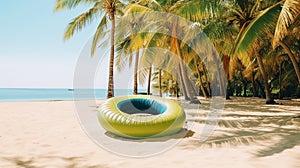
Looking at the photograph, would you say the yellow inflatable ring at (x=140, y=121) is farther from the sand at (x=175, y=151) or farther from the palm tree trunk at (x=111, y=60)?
the palm tree trunk at (x=111, y=60)

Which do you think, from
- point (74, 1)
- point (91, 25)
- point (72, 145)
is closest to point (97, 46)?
point (91, 25)

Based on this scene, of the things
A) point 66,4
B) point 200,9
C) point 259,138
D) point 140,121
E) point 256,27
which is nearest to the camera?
point 259,138

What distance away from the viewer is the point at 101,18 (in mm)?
16281

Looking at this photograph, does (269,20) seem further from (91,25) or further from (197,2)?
(91,25)

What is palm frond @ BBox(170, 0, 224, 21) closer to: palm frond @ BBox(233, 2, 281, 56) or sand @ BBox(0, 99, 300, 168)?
palm frond @ BBox(233, 2, 281, 56)

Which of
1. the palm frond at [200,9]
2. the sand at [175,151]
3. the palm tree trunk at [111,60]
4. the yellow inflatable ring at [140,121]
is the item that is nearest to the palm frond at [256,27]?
the palm frond at [200,9]

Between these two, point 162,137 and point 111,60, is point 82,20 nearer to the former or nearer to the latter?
point 111,60

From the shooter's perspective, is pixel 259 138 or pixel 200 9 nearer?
pixel 259 138

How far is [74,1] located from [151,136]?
10902mm

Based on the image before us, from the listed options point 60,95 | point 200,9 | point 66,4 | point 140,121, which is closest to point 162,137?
point 140,121

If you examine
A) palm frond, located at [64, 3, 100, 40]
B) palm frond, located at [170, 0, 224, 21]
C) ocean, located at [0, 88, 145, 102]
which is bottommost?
ocean, located at [0, 88, 145, 102]

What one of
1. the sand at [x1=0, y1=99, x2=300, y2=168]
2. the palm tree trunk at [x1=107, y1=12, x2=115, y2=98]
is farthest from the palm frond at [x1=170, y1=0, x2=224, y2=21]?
the palm tree trunk at [x1=107, y1=12, x2=115, y2=98]

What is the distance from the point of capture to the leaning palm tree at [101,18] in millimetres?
15297

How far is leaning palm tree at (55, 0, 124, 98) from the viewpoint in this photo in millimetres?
15297
